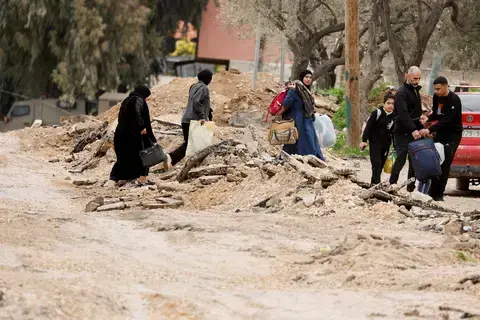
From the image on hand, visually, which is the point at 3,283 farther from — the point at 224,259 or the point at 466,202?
the point at 466,202

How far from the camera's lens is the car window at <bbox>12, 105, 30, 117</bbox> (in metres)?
49.2

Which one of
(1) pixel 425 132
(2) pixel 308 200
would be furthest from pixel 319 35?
(2) pixel 308 200

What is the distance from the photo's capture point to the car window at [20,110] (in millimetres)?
49219

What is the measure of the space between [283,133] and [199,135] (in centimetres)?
207

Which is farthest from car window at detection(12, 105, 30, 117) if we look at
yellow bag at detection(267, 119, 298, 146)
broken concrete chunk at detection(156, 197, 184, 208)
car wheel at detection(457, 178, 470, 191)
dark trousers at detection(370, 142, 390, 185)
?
broken concrete chunk at detection(156, 197, 184, 208)

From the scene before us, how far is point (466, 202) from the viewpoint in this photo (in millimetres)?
17797

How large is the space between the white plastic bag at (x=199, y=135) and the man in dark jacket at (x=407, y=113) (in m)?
3.54

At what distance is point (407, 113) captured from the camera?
15.9m

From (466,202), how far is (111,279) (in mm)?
8765

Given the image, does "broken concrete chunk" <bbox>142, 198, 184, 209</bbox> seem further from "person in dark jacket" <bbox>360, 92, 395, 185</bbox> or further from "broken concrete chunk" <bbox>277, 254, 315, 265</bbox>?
"broken concrete chunk" <bbox>277, 254, 315, 265</bbox>

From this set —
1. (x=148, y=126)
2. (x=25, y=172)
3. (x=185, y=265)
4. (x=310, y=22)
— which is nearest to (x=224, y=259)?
(x=185, y=265)

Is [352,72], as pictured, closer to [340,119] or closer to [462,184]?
[340,119]

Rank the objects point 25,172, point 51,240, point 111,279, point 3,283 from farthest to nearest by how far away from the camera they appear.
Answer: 1. point 25,172
2. point 51,240
3. point 111,279
4. point 3,283

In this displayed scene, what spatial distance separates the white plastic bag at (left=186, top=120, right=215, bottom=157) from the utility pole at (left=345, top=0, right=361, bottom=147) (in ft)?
22.7
